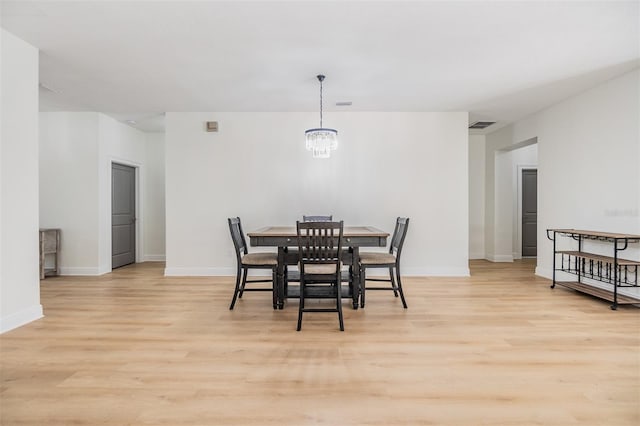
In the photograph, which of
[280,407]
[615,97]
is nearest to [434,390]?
[280,407]

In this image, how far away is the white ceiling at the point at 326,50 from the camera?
8.41ft

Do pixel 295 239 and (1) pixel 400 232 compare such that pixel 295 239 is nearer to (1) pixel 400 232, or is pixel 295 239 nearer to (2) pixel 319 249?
(2) pixel 319 249

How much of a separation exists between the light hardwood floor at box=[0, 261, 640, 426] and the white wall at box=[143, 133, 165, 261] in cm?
291

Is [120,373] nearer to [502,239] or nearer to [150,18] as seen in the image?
[150,18]

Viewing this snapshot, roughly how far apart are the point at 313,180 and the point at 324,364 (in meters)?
3.41

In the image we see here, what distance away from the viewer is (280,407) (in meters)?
1.76

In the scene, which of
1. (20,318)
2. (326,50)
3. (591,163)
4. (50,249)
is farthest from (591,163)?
(50,249)

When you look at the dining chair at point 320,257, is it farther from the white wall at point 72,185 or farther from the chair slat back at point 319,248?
the white wall at point 72,185

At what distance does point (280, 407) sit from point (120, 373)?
1.08 metres

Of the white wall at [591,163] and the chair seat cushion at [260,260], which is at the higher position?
the white wall at [591,163]

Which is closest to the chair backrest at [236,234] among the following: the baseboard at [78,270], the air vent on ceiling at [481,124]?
the baseboard at [78,270]

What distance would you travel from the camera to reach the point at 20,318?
299 cm

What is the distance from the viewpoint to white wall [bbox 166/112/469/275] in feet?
17.4

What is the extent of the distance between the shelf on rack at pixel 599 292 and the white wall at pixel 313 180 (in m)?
1.38
